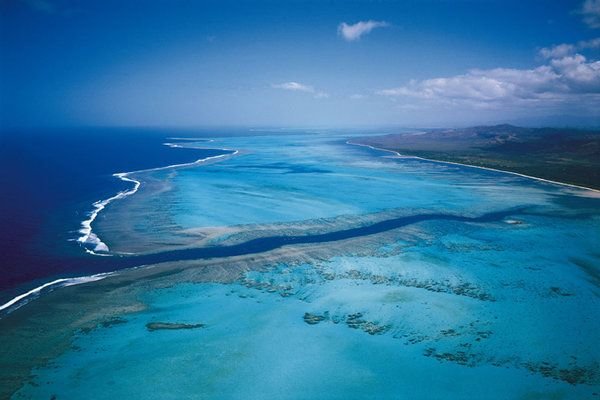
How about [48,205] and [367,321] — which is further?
[48,205]

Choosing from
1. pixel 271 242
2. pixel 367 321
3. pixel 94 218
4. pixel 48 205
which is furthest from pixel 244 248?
pixel 48 205

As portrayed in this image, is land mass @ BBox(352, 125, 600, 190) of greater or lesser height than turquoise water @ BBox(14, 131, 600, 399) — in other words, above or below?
above

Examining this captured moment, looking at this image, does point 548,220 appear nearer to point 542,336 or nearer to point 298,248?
point 542,336

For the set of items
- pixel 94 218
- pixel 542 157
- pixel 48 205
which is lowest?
pixel 94 218

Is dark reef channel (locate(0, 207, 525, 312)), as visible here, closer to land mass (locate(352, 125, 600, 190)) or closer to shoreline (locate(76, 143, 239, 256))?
shoreline (locate(76, 143, 239, 256))

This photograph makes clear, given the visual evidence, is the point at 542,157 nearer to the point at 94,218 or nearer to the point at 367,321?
the point at 367,321

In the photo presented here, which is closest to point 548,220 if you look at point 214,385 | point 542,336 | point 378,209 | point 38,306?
point 378,209

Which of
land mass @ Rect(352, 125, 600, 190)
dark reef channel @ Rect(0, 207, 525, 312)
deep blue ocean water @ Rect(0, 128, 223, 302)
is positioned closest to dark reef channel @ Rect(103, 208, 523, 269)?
dark reef channel @ Rect(0, 207, 525, 312)

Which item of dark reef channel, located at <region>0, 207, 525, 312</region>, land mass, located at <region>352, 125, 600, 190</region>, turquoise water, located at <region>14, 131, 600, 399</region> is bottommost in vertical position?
turquoise water, located at <region>14, 131, 600, 399</region>

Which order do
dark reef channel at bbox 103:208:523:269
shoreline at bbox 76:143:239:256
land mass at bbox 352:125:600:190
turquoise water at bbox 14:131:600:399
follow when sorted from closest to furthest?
1. turquoise water at bbox 14:131:600:399
2. dark reef channel at bbox 103:208:523:269
3. shoreline at bbox 76:143:239:256
4. land mass at bbox 352:125:600:190
